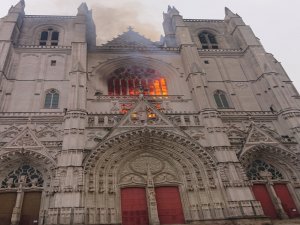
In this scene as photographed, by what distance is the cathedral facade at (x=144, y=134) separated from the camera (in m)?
14.3

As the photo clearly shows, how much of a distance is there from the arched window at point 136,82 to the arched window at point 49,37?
6.61 meters

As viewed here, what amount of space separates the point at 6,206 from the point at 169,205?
793 cm

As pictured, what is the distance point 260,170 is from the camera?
1703 cm

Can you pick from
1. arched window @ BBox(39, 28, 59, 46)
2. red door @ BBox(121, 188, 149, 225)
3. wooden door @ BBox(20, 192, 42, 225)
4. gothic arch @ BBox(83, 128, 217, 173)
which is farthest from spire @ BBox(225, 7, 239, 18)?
wooden door @ BBox(20, 192, 42, 225)

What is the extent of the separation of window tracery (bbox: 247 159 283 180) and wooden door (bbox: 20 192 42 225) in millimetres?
11207

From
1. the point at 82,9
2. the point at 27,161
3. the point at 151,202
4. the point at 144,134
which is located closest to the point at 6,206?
the point at 27,161

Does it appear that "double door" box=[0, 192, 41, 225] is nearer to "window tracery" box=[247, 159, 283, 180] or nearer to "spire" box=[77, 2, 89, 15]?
"window tracery" box=[247, 159, 283, 180]

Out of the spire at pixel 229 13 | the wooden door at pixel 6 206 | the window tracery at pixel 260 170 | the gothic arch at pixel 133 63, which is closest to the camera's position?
the wooden door at pixel 6 206

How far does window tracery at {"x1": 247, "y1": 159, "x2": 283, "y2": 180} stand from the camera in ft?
54.5

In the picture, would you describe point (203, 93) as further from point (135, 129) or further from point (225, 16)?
point (225, 16)

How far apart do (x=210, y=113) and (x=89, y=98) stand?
25.8 feet

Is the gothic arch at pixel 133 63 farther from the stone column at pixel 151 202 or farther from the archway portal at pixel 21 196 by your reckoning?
the stone column at pixel 151 202

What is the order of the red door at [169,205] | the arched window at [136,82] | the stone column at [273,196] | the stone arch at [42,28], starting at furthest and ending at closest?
the stone arch at [42,28] → the arched window at [136,82] → the stone column at [273,196] → the red door at [169,205]

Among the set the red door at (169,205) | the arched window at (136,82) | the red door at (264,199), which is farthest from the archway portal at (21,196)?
the red door at (264,199)
